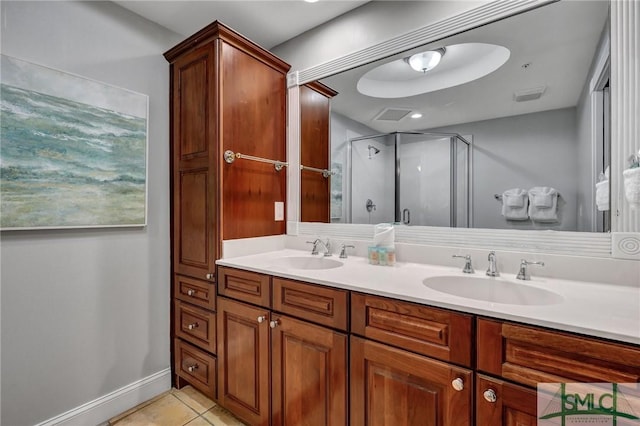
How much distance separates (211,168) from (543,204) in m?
1.70

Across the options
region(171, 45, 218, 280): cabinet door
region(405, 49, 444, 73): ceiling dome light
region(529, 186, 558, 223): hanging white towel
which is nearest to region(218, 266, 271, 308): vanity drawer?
region(171, 45, 218, 280): cabinet door

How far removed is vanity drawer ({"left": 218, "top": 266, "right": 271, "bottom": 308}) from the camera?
1.38 meters

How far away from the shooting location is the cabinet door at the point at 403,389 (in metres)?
0.88

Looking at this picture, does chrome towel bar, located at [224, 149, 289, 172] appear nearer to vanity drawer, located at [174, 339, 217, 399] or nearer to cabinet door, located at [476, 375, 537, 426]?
vanity drawer, located at [174, 339, 217, 399]

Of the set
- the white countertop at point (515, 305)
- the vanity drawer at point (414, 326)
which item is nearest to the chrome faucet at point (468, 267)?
the white countertop at point (515, 305)

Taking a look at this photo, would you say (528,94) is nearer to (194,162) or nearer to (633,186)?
(633,186)

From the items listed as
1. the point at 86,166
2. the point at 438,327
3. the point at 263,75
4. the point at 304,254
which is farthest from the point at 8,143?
the point at 438,327

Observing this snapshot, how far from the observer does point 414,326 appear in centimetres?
96

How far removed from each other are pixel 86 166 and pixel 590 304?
2298 millimetres

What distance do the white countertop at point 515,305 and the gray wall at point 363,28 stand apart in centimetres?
133

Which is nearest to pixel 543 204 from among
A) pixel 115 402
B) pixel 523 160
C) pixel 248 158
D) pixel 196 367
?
pixel 523 160

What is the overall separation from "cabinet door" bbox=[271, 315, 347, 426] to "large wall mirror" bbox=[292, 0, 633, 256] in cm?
82

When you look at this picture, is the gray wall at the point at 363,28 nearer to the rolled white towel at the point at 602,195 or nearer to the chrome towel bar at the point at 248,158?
the chrome towel bar at the point at 248,158

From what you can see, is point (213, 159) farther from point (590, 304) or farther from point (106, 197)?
point (590, 304)
